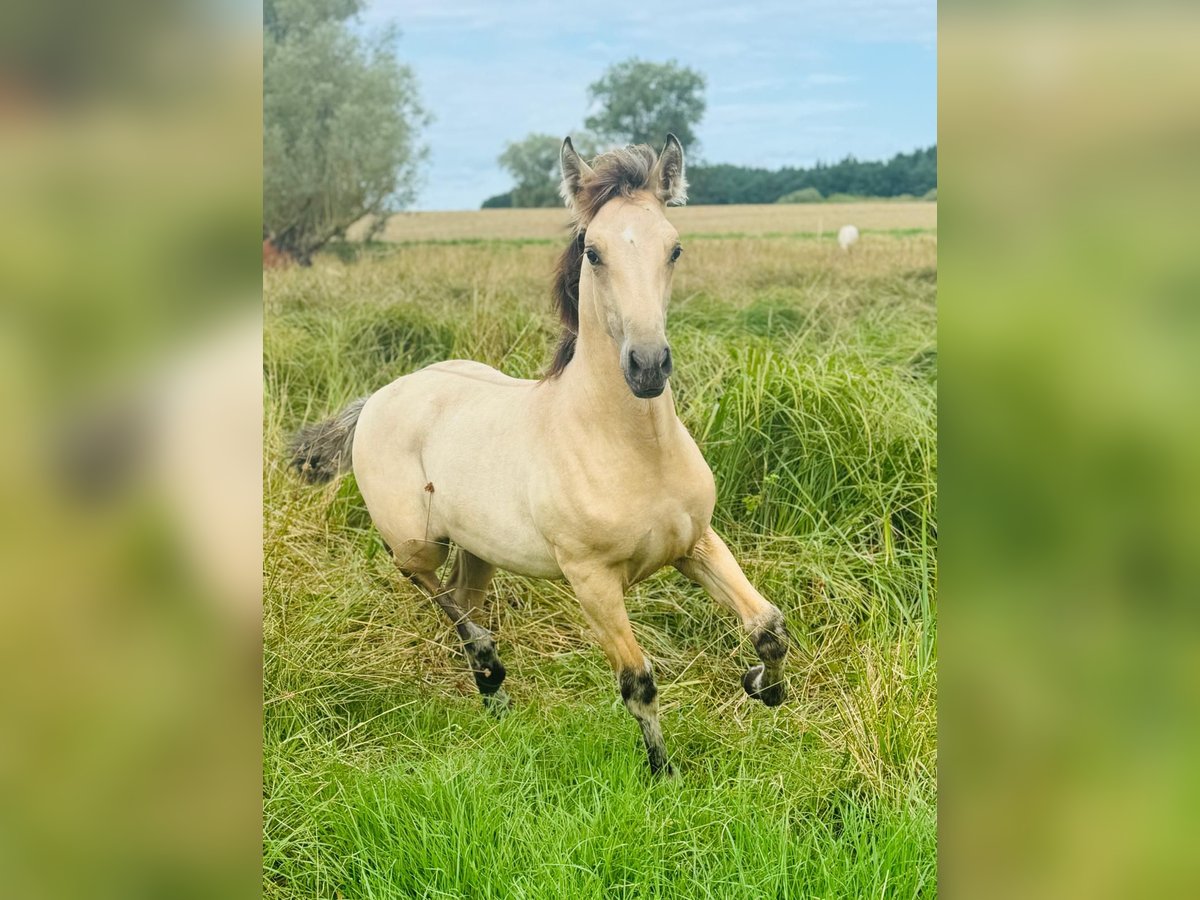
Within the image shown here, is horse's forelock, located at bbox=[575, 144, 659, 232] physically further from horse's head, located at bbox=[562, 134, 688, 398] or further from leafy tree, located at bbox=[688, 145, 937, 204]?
leafy tree, located at bbox=[688, 145, 937, 204]

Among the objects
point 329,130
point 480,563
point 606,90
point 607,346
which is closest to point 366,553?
point 480,563

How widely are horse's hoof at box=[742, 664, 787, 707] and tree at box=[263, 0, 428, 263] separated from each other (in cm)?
414

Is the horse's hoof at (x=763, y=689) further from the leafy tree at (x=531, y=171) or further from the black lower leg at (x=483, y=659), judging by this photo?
the leafy tree at (x=531, y=171)

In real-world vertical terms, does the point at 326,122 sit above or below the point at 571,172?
above

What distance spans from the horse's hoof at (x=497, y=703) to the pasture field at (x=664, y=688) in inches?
1.8

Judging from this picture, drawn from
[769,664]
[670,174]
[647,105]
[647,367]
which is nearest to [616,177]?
[670,174]

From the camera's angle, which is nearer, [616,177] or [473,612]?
[616,177]

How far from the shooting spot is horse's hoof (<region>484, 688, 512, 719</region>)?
2.78 meters

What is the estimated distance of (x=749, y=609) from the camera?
240 cm

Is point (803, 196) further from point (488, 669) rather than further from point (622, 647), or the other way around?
point (622, 647)

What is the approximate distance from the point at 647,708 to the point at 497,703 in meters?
0.52

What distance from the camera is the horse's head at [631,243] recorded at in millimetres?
2072
